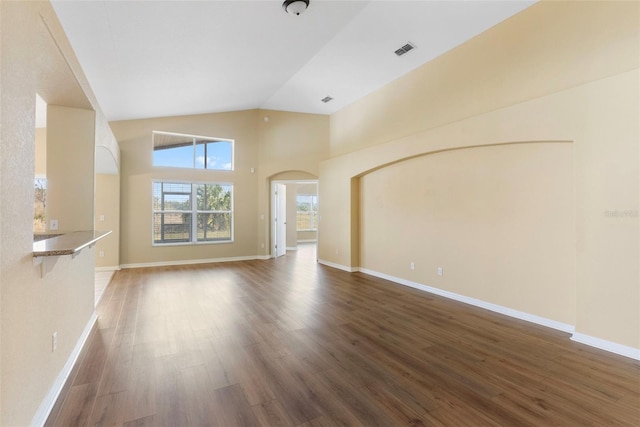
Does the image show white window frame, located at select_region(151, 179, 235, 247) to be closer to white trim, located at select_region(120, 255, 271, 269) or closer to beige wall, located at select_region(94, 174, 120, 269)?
white trim, located at select_region(120, 255, 271, 269)

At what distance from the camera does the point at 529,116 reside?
3406 mm

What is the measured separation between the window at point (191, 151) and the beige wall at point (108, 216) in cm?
105

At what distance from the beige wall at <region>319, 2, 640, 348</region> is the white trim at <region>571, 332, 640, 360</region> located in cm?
4

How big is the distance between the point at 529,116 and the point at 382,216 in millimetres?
2997

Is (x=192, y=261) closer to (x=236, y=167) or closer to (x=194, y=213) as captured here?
(x=194, y=213)

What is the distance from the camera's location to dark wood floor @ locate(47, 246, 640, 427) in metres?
1.90

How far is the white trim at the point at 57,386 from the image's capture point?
5.80 feet

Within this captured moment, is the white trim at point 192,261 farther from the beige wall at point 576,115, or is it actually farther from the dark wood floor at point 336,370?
the beige wall at point 576,115

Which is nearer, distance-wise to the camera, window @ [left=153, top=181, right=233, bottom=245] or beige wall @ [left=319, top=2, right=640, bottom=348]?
beige wall @ [left=319, top=2, right=640, bottom=348]

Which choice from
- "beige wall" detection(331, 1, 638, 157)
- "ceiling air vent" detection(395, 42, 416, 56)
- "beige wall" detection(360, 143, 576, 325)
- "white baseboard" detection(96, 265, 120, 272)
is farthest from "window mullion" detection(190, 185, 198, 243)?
"ceiling air vent" detection(395, 42, 416, 56)

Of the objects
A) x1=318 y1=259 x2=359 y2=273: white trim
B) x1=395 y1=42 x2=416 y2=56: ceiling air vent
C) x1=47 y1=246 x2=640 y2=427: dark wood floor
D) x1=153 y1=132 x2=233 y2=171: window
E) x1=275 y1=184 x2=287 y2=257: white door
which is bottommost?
x1=47 y1=246 x2=640 y2=427: dark wood floor

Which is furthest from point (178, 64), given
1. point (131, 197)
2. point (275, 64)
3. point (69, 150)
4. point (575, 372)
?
point (575, 372)

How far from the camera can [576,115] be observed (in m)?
3.04

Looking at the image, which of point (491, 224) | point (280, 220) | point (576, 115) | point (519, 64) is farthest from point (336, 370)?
point (280, 220)
